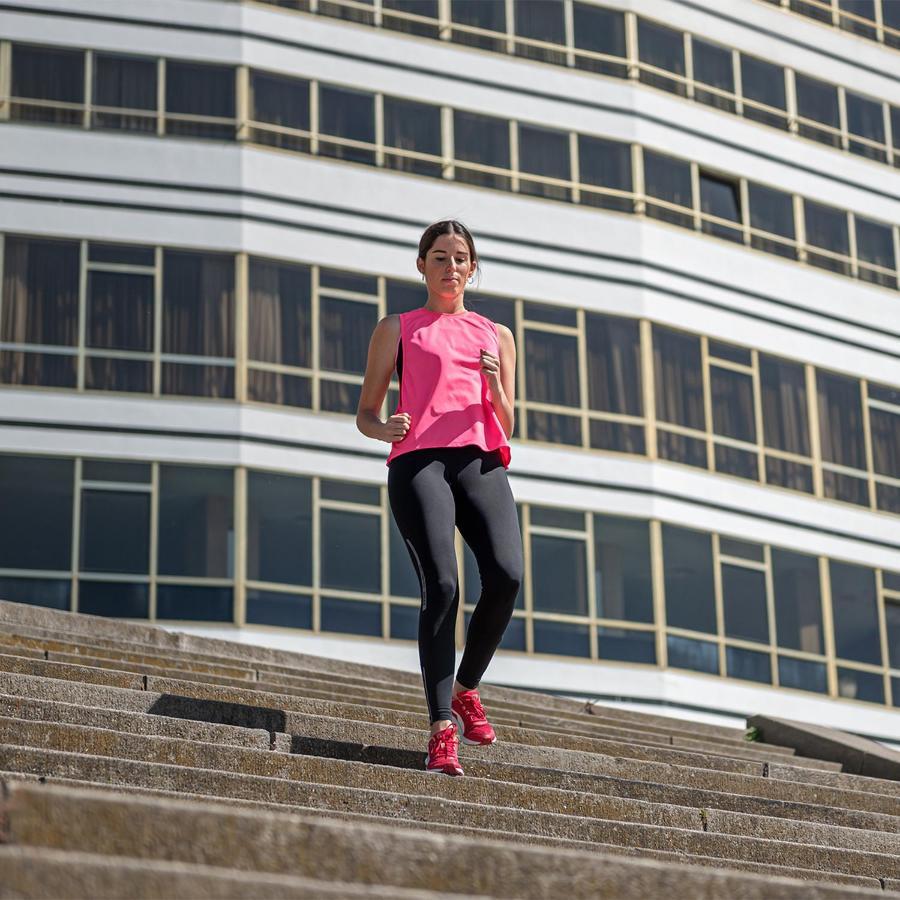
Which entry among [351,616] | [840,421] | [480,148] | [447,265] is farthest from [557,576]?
[447,265]

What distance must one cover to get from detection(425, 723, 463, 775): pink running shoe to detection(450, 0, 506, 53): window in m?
21.5

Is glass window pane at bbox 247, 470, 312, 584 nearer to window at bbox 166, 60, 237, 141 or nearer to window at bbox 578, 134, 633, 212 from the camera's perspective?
window at bbox 166, 60, 237, 141

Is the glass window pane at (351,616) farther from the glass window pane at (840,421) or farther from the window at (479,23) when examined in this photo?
the window at (479,23)

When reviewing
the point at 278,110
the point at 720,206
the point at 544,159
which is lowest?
the point at 720,206

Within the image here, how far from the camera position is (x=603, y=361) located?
27.3 m

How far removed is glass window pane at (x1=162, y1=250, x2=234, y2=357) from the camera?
991 inches

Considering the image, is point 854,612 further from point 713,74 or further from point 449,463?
point 449,463

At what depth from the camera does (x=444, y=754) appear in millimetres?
7340

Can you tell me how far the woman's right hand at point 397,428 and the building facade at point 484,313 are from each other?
16678mm

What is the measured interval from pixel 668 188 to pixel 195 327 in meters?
7.26

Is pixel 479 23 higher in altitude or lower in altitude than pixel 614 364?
higher

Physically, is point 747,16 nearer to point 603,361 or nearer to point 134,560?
point 603,361

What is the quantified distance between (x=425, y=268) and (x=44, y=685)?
6.74 ft

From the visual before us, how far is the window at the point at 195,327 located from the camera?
25109 mm
